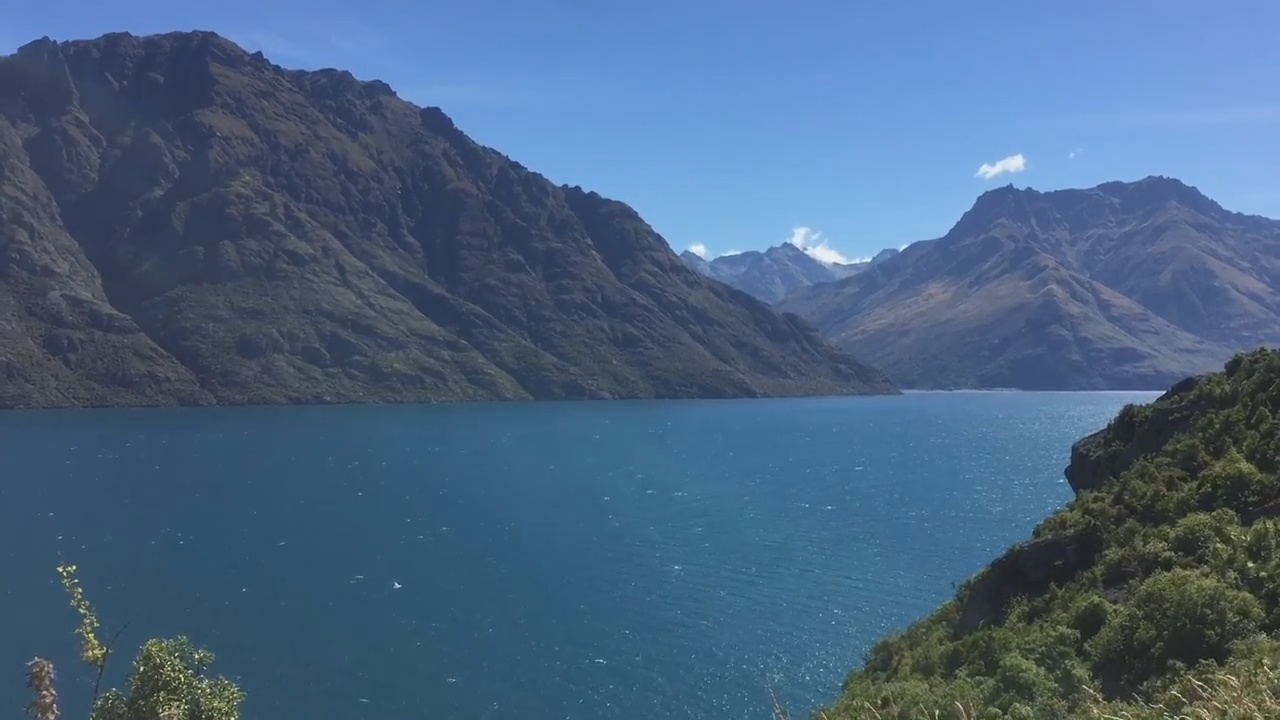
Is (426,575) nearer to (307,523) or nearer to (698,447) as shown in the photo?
(307,523)

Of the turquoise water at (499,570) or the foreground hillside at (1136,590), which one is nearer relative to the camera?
the foreground hillside at (1136,590)

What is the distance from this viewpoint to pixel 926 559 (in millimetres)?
80250

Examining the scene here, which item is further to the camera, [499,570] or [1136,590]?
[499,570]

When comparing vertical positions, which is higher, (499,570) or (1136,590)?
(1136,590)

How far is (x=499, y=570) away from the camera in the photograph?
7700cm

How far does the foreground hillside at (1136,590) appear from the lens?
77.8ft

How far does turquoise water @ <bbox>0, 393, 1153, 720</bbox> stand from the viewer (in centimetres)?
5056

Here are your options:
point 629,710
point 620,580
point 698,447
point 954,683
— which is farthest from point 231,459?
point 954,683

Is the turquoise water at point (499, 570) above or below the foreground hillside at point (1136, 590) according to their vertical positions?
below

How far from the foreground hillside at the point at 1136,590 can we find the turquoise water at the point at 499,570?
15.0 m

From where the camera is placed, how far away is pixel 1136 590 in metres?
29.0

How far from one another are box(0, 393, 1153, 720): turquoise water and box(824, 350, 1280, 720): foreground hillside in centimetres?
1496

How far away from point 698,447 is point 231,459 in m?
89.9

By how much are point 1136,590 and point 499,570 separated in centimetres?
5662
